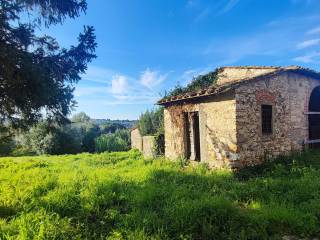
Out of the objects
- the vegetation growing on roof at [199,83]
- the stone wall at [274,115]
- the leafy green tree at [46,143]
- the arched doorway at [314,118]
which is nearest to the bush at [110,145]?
the leafy green tree at [46,143]

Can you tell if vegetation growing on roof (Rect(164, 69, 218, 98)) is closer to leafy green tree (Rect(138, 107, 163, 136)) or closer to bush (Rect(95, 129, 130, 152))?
leafy green tree (Rect(138, 107, 163, 136))

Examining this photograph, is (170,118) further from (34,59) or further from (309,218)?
(309,218)

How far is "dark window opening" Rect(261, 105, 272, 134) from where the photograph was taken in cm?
1124

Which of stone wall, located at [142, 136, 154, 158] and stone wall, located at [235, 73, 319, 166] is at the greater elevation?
stone wall, located at [235, 73, 319, 166]

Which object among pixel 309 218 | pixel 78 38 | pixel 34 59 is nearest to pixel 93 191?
pixel 34 59

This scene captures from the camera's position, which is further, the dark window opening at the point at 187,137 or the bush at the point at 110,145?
the bush at the point at 110,145

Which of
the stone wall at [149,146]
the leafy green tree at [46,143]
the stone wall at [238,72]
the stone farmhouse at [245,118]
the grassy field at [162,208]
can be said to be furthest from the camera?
the leafy green tree at [46,143]

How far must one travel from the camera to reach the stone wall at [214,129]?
10.4 m

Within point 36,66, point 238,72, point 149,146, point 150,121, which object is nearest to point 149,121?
point 150,121

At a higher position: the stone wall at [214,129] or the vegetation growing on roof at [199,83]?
the vegetation growing on roof at [199,83]

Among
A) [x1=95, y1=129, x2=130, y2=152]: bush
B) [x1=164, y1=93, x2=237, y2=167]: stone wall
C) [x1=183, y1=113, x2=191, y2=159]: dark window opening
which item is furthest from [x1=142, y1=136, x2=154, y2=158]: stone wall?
[x1=95, y1=129, x2=130, y2=152]: bush

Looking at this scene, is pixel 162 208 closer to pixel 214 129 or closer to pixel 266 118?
pixel 214 129

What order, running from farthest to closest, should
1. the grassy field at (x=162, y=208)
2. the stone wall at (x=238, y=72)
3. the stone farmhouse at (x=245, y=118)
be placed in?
the stone wall at (x=238, y=72), the stone farmhouse at (x=245, y=118), the grassy field at (x=162, y=208)

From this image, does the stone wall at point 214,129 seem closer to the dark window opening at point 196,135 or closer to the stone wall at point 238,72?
the dark window opening at point 196,135
